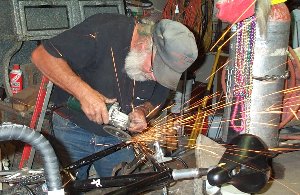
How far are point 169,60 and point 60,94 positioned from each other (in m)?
1.07

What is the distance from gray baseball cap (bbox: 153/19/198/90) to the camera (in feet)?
8.53

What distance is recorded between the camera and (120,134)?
2693 millimetres

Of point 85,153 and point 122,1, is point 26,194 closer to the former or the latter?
point 85,153

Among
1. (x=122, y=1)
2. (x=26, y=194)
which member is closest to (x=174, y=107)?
(x=122, y=1)

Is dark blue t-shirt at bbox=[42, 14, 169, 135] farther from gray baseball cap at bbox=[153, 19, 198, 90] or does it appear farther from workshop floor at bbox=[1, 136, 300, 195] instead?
workshop floor at bbox=[1, 136, 300, 195]

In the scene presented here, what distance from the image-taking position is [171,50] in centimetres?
260

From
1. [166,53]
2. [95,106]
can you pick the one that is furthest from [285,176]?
[95,106]

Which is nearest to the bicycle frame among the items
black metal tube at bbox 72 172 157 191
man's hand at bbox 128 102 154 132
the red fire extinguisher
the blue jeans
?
black metal tube at bbox 72 172 157 191

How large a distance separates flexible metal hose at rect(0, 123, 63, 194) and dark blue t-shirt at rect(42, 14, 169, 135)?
149 centimetres

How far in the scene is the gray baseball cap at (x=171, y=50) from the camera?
2.60 metres

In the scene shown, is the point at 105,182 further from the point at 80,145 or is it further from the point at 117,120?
the point at 80,145

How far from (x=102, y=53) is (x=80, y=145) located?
87cm

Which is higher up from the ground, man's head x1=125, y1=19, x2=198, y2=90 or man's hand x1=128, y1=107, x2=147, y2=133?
man's head x1=125, y1=19, x2=198, y2=90

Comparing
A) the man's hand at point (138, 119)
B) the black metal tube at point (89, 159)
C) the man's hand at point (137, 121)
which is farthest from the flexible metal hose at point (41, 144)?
the man's hand at point (137, 121)
